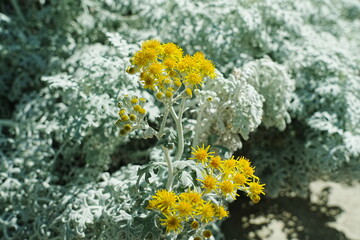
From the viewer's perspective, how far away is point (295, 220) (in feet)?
10.8

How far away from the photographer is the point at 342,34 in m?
3.65

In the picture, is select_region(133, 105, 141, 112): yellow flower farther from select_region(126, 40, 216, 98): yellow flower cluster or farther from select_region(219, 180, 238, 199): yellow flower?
select_region(219, 180, 238, 199): yellow flower

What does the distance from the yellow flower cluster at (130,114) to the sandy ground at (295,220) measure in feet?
5.22

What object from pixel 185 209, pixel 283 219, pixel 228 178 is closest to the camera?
pixel 185 209

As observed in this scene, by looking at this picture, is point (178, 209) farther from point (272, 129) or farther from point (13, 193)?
point (272, 129)

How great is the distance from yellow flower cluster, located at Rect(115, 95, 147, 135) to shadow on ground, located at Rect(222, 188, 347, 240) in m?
1.60

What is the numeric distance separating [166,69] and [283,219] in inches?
76.7

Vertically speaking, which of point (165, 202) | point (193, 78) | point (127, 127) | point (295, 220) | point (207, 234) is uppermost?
point (193, 78)

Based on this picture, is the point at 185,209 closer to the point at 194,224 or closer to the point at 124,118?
the point at 194,224

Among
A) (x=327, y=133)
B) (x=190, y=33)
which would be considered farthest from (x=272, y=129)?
(x=190, y=33)

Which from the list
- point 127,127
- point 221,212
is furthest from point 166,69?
point 221,212

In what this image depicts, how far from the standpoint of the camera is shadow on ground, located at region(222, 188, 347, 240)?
10.4ft

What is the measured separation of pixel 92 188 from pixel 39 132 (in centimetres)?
65

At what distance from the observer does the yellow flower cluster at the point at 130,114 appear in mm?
1696
